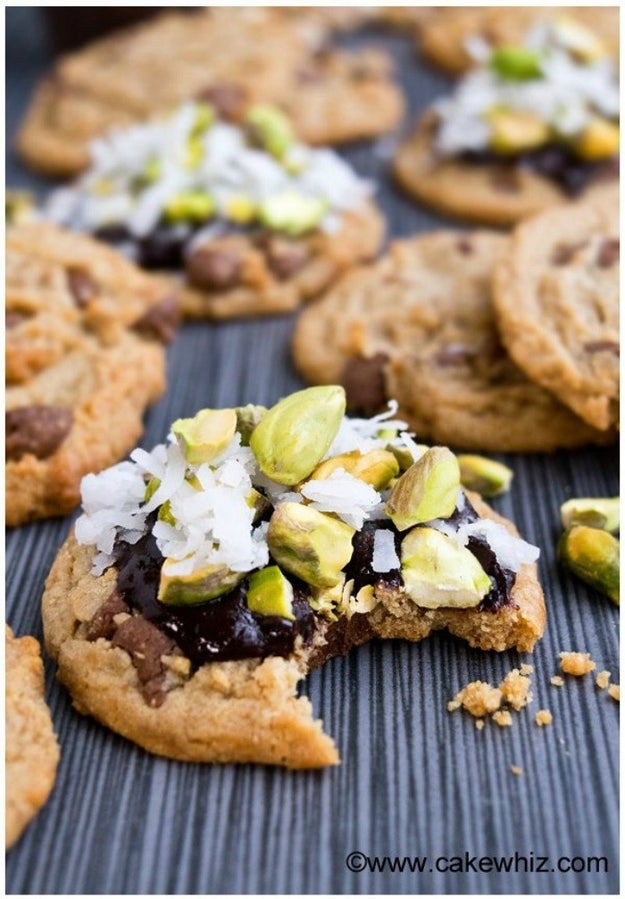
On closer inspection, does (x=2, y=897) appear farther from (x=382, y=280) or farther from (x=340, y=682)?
(x=382, y=280)

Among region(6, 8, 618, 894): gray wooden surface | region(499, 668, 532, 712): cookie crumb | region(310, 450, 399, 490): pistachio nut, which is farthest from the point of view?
region(310, 450, 399, 490): pistachio nut

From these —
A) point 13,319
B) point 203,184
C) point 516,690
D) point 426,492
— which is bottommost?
point 516,690

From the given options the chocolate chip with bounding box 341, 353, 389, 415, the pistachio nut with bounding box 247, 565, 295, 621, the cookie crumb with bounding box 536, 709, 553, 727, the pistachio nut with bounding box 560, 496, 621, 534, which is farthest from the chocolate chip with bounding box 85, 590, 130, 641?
the pistachio nut with bounding box 560, 496, 621, 534

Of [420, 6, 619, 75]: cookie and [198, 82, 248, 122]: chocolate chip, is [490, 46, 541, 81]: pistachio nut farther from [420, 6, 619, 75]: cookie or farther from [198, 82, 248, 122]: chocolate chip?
[198, 82, 248, 122]: chocolate chip

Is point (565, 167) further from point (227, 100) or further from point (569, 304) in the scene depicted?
point (227, 100)

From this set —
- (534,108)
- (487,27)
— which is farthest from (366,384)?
(487,27)

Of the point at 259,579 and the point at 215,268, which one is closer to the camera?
the point at 259,579
